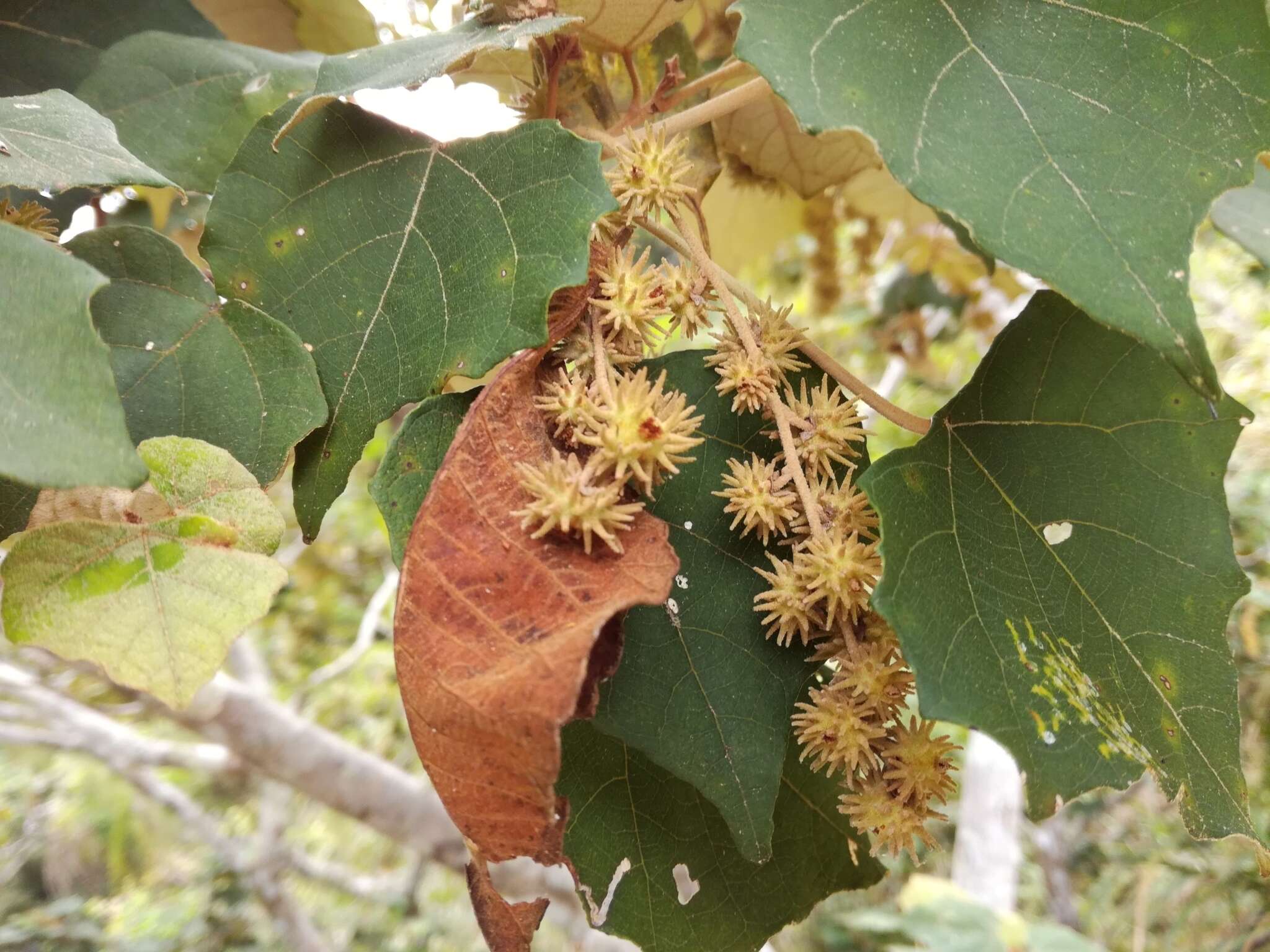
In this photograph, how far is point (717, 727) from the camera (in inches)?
17.8

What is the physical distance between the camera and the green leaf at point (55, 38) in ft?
2.12

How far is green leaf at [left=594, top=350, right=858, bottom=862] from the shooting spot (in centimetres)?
44

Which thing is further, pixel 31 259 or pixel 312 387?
pixel 312 387

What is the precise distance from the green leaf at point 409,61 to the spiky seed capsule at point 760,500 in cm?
27

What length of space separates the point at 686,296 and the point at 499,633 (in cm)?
23

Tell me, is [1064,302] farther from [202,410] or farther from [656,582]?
[202,410]

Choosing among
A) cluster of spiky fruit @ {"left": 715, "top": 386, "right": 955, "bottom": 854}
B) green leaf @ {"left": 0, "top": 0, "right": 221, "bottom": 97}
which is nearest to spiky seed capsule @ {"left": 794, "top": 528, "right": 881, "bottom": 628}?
cluster of spiky fruit @ {"left": 715, "top": 386, "right": 955, "bottom": 854}

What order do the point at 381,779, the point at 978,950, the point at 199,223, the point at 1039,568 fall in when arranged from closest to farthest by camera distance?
the point at 1039,568, the point at 199,223, the point at 381,779, the point at 978,950

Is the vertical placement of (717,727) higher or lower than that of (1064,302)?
lower

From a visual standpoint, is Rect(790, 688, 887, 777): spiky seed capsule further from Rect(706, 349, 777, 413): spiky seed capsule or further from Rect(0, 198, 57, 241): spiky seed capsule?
Rect(0, 198, 57, 241): spiky seed capsule

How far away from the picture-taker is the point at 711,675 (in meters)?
0.46

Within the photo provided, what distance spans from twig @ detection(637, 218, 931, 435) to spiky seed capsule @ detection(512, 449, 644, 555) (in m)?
0.17

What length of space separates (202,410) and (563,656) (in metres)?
0.30

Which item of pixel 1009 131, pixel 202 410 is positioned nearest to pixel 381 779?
pixel 202 410
